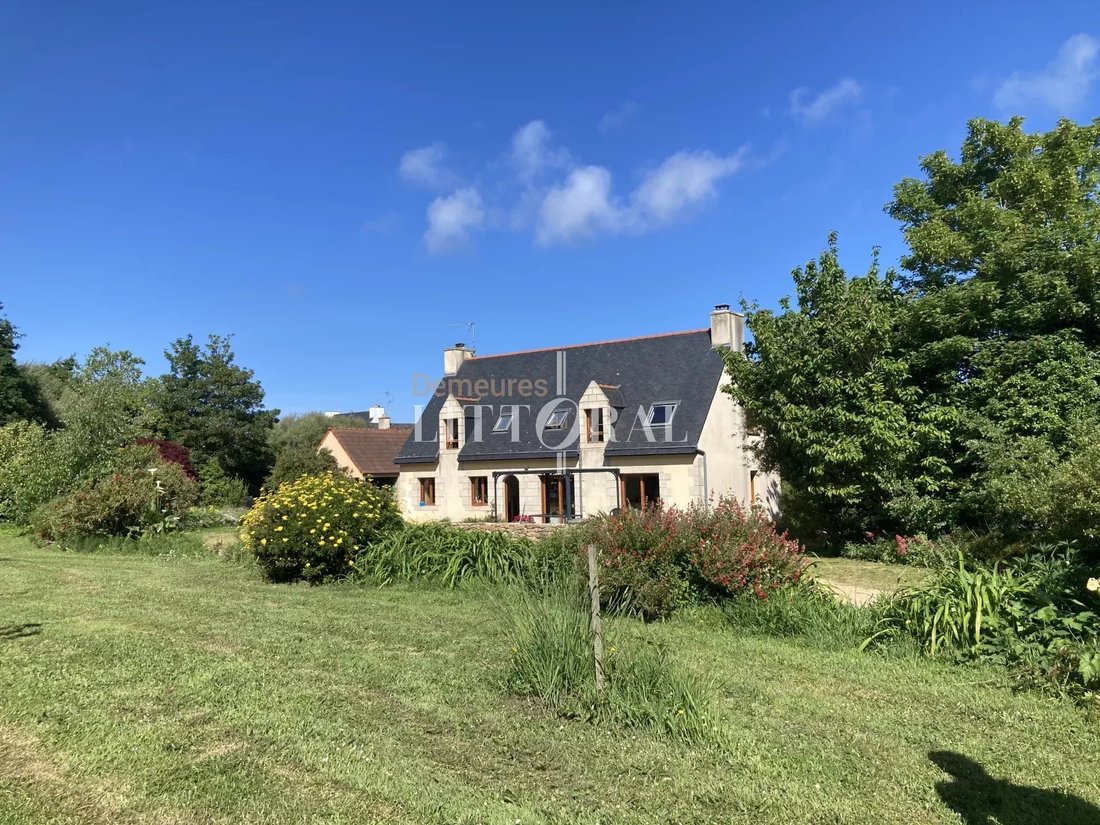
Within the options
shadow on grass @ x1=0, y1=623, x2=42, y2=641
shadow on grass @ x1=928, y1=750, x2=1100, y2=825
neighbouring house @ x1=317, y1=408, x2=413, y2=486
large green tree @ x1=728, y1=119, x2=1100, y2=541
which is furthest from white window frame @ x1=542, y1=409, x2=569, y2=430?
shadow on grass @ x1=928, y1=750, x2=1100, y2=825

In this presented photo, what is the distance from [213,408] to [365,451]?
9070 mm

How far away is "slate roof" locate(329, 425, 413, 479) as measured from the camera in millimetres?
36438

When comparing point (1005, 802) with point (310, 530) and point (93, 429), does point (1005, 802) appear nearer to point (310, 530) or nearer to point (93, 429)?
point (310, 530)

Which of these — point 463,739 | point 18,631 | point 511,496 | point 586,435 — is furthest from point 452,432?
point 463,739

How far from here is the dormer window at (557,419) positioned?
86.1 ft

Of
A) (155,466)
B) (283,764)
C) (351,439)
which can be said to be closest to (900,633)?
(283,764)

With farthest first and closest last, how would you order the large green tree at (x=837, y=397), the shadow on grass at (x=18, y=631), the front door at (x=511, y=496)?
the front door at (x=511, y=496) → the large green tree at (x=837, y=397) → the shadow on grass at (x=18, y=631)

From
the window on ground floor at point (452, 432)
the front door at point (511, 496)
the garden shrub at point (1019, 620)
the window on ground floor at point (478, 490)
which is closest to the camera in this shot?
the garden shrub at point (1019, 620)

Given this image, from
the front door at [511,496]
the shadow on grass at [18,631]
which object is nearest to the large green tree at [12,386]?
the front door at [511,496]

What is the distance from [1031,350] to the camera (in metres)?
13.6

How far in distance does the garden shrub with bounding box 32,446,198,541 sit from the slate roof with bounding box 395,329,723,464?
41.0 ft

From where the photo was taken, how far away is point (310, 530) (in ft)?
33.6

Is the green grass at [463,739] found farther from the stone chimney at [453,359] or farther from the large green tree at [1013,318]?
the stone chimney at [453,359]

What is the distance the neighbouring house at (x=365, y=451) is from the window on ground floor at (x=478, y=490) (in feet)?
28.2
